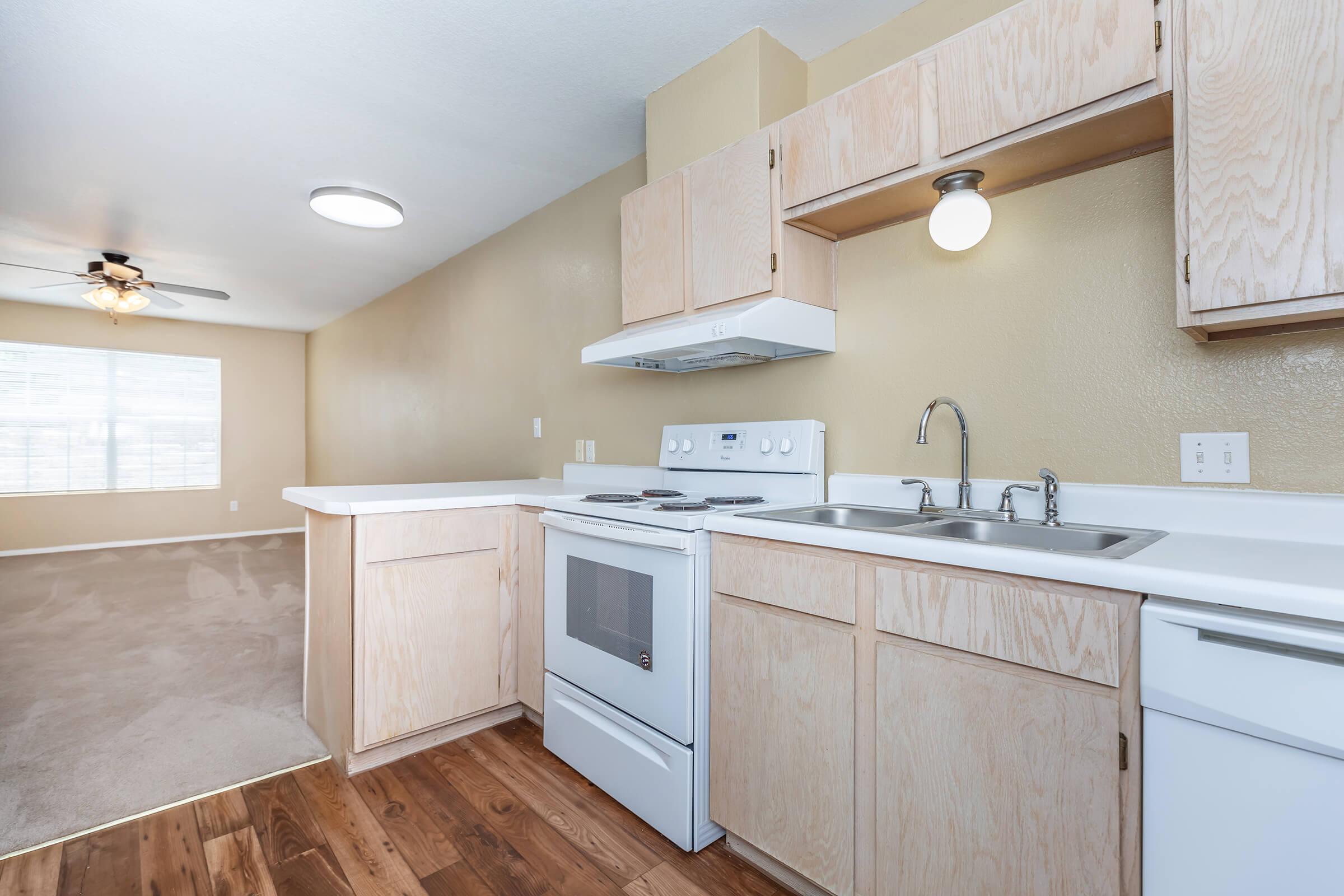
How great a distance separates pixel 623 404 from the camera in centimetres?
296

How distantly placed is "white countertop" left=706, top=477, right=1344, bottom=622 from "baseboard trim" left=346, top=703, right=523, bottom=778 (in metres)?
1.62

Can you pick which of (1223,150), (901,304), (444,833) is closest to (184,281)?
(444,833)

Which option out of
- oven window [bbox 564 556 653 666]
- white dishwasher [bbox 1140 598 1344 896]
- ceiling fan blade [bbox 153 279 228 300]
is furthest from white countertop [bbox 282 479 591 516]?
ceiling fan blade [bbox 153 279 228 300]

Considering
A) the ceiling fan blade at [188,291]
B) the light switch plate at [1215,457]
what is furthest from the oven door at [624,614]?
the ceiling fan blade at [188,291]

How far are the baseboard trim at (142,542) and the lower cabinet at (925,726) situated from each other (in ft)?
23.6

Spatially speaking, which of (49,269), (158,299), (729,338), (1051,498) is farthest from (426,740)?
(49,269)

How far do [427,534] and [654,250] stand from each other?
4.23 ft

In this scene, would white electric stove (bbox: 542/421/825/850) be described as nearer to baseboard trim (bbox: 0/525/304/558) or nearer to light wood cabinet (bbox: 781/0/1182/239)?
light wood cabinet (bbox: 781/0/1182/239)

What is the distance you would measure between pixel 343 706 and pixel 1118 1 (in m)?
2.81

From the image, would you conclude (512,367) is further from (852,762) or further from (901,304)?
(852,762)

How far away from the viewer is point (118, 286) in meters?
4.34

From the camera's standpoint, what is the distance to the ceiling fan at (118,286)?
427cm

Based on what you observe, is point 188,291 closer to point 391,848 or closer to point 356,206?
point 356,206

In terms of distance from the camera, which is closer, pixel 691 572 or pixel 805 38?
pixel 691 572
